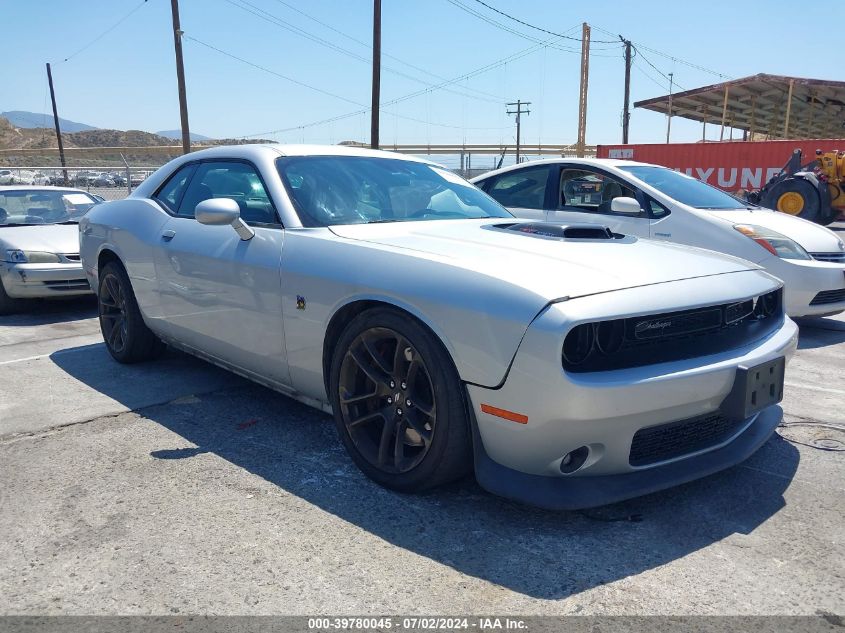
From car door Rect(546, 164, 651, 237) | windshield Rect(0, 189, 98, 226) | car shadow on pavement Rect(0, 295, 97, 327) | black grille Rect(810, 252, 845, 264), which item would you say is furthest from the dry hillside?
black grille Rect(810, 252, 845, 264)

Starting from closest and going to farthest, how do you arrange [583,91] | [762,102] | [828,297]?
[828,297]
[762,102]
[583,91]

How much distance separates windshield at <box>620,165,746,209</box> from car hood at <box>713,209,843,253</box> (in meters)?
0.17

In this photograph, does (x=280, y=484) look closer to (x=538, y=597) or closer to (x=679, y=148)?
(x=538, y=597)

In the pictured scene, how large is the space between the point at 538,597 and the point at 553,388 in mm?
651

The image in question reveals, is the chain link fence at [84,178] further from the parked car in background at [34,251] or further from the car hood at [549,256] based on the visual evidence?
the car hood at [549,256]

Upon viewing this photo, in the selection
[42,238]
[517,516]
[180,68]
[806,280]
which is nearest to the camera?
[517,516]

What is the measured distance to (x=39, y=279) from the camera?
6.68 metres

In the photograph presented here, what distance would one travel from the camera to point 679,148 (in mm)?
20656

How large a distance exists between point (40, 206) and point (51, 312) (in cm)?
136

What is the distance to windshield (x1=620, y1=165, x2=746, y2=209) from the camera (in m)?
6.00

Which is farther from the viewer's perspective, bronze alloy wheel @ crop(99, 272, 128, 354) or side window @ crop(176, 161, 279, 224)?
bronze alloy wheel @ crop(99, 272, 128, 354)

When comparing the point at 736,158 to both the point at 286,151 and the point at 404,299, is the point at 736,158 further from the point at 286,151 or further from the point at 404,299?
the point at 404,299

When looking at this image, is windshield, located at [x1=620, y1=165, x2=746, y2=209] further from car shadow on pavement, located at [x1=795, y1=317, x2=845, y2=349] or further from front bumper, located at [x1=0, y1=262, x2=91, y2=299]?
front bumper, located at [x1=0, y1=262, x2=91, y2=299]

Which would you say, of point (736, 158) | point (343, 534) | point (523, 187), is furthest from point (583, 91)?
point (343, 534)
